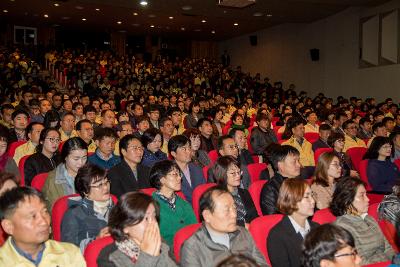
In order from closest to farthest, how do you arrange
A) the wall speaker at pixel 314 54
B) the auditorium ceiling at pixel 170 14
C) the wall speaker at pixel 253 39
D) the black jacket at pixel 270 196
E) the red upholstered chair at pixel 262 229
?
the red upholstered chair at pixel 262 229, the black jacket at pixel 270 196, the auditorium ceiling at pixel 170 14, the wall speaker at pixel 314 54, the wall speaker at pixel 253 39

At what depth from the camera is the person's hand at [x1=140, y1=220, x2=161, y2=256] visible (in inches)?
75.2

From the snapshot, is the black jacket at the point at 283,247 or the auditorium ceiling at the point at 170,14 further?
the auditorium ceiling at the point at 170,14

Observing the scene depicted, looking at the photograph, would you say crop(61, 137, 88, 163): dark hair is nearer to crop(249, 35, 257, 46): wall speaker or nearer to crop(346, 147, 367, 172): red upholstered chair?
crop(346, 147, 367, 172): red upholstered chair

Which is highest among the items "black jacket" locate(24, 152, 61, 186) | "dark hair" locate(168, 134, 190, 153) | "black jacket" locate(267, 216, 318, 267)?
"dark hair" locate(168, 134, 190, 153)

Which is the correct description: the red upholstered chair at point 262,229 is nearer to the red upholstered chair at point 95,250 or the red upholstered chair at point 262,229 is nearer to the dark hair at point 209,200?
the dark hair at point 209,200

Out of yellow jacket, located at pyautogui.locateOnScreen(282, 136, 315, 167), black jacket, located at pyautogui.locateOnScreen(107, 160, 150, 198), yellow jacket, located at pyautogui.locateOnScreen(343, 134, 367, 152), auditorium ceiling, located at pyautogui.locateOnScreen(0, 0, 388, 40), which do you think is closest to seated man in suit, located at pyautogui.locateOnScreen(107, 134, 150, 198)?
black jacket, located at pyautogui.locateOnScreen(107, 160, 150, 198)

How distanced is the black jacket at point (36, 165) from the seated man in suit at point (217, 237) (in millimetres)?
2151

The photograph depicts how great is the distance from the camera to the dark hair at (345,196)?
2.63 meters

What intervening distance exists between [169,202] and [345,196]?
115cm

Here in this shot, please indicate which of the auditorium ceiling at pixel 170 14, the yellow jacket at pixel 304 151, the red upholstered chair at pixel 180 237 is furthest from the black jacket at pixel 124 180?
the auditorium ceiling at pixel 170 14

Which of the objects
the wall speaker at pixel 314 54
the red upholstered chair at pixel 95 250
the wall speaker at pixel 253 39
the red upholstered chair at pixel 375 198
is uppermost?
the wall speaker at pixel 253 39

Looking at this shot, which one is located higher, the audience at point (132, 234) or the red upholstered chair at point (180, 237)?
the audience at point (132, 234)

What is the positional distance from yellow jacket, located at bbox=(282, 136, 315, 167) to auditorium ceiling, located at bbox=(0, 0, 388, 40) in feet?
22.8

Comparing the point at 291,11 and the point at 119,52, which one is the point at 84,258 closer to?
the point at 291,11
